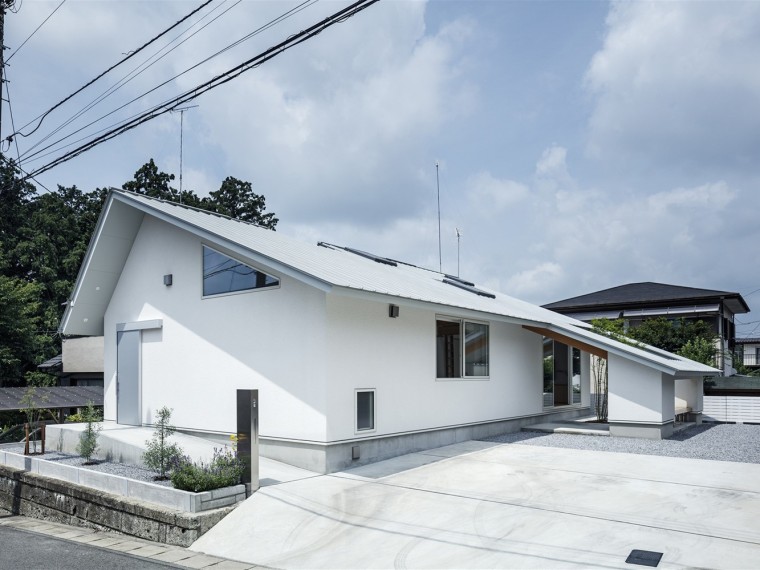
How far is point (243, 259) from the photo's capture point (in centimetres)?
1054

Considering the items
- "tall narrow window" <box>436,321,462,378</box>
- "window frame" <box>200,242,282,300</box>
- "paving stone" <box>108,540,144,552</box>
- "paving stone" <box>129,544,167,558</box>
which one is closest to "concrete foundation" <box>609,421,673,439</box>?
"tall narrow window" <box>436,321,462,378</box>

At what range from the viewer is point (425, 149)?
52.4 ft

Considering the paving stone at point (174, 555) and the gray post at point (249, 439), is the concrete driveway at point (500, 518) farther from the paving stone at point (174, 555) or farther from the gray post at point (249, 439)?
the gray post at point (249, 439)

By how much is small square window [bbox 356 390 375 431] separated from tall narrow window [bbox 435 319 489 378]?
2.18 meters

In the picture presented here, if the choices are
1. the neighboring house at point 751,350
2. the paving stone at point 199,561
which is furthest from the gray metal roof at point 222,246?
the neighboring house at point 751,350

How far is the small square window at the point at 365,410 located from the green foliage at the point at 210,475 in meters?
2.35

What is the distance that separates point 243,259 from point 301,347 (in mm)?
1971

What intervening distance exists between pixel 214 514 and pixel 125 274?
7421mm

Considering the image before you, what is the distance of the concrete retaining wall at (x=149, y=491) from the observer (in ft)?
24.3

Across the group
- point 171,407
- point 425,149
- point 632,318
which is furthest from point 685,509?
point 632,318

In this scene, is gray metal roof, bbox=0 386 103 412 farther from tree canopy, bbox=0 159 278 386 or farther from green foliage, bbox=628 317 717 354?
green foliage, bbox=628 317 717 354

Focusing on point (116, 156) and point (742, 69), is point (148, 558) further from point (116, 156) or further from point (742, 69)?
point (742, 69)

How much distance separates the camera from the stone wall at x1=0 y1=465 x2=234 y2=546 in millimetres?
7254

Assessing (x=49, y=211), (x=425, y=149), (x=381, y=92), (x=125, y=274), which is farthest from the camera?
(x=49, y=211)
